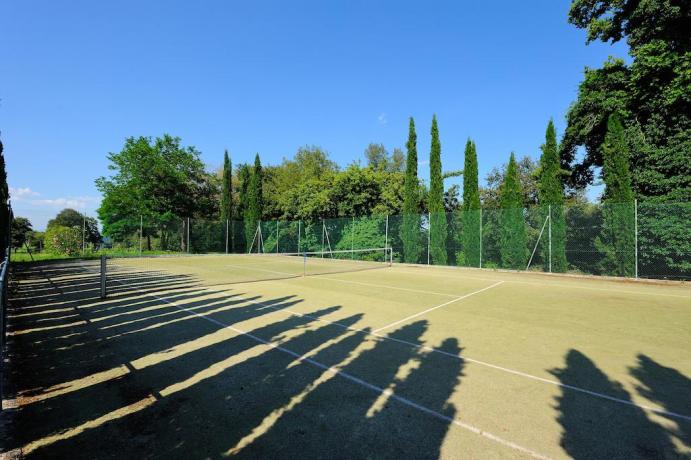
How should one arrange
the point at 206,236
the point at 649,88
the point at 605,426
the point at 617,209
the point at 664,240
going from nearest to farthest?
the point at 605,426, the point at 664,240, the point at 617,209, the point at 649,88, the point at 206,236

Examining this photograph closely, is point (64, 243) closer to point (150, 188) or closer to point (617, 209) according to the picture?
point (150, 188)

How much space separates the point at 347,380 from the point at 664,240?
15.9 m

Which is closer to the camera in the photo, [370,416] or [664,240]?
[370,416]

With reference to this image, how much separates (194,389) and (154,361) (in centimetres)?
126

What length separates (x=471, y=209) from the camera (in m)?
21.3

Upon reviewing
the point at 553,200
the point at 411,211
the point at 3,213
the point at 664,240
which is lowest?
the point at 664,240

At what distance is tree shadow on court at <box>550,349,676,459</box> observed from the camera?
2.77 metres

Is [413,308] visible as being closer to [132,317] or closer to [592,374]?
[592,374]

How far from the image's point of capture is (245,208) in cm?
3678

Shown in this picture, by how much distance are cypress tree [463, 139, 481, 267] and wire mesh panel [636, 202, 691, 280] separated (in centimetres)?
697

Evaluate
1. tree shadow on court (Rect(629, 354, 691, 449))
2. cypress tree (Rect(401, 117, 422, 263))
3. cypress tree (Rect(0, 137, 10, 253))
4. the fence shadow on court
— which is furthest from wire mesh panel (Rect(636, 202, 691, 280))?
cypress tree (Rect(0, 137, 10, 253))

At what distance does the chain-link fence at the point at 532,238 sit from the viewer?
13664 mm

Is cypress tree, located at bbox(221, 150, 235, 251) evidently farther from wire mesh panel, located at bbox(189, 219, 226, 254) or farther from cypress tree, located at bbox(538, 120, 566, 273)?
cypress tree, located at bbox(538, 120, 566, 273)

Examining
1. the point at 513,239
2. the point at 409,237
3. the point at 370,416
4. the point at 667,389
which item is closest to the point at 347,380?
the point at 370,416
